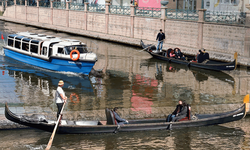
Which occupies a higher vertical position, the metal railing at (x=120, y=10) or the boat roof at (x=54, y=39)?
the metal railing at (x=120, y=10)

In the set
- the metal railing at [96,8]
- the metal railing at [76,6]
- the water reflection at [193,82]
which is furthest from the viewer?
the metal railing at [76,6]

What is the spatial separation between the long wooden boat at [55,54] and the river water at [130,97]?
58 cm

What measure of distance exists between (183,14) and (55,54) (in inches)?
567

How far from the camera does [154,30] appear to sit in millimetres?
38281

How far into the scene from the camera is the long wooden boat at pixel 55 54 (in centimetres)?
2470

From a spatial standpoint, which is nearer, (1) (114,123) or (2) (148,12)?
(1) (114,123)

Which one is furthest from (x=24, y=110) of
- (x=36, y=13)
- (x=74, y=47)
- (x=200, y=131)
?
(x=36, y=13)

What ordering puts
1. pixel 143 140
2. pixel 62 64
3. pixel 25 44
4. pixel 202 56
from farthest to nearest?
pixel 25 44 < pixel 202 56 < pixel 62 64 < pixel 143 140

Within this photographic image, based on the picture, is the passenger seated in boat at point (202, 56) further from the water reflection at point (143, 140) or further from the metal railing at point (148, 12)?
the water reflection at point (143, 140)

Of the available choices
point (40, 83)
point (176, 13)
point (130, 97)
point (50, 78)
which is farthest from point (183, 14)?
point (130, 97)

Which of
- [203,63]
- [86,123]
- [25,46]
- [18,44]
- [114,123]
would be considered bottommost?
[86,123]

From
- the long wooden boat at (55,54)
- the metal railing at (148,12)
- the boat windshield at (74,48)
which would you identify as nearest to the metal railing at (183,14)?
the metal railing at (148,12)

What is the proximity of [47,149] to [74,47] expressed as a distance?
1316 cm

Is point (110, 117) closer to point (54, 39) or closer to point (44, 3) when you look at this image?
point (54, 39)
